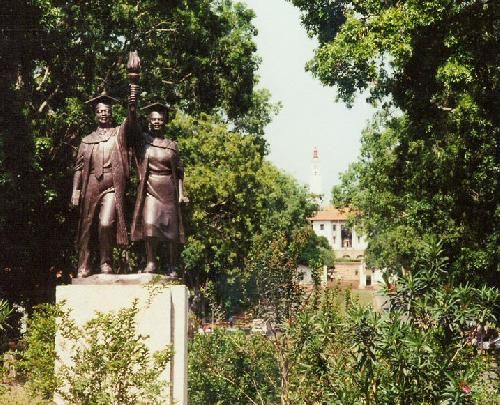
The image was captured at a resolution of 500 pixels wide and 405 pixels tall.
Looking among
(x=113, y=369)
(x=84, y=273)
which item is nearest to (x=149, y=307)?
(x=84, y=273)

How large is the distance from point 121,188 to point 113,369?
2.29m

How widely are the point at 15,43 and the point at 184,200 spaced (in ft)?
36.0

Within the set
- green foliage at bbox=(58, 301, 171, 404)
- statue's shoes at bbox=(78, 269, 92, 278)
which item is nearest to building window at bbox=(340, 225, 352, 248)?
statue's shoes at bbox=(78, 269, 92, 278)

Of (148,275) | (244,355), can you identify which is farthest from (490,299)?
(244,355)

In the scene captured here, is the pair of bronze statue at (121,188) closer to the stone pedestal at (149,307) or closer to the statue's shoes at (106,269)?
the statue's shoes at (106,269)

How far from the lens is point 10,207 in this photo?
58.7 feet

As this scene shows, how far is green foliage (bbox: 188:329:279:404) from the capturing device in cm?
1192

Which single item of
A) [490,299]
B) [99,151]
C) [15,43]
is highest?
[15,43]

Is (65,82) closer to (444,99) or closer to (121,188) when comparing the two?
(444,99)

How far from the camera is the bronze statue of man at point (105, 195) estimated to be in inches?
351

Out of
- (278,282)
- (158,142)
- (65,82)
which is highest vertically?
(65,82)

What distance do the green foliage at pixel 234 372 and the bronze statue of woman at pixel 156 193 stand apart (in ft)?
10.3

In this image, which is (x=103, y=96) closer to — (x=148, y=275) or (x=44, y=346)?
(x=148, y=275)

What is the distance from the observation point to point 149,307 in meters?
8.37
